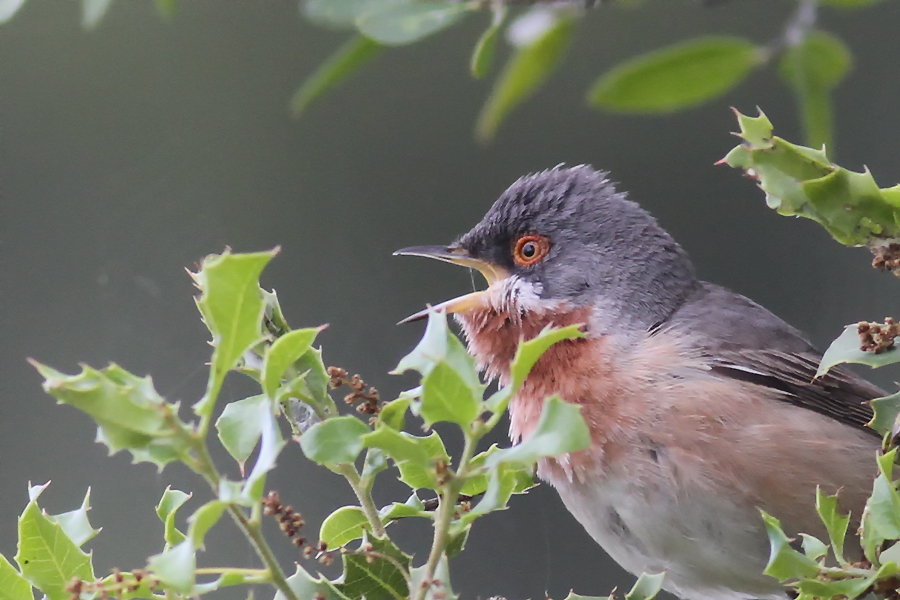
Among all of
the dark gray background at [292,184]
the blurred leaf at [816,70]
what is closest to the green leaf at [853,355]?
the blurred leaf at [816,70]

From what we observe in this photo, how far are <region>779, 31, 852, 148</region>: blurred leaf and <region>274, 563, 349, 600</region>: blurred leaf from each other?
45cm

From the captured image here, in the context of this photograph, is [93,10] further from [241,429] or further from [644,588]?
[644,588]

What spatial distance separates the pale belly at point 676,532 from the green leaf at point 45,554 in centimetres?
62

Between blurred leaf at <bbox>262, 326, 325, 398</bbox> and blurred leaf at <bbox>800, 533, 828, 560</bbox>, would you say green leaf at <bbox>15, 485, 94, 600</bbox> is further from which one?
blurred leaf at <bbox>800, 533, 828, 560</bbox>

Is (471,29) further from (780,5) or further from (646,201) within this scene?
(780,5)

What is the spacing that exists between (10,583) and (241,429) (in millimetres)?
274

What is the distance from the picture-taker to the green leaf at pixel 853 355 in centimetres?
59

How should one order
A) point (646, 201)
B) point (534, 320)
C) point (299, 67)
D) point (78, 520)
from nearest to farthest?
1. point (78, 520)
2. point (534, 320)
3. point (646, 201)
4. point (299, 67)

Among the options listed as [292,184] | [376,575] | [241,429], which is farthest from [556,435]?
[292,184]

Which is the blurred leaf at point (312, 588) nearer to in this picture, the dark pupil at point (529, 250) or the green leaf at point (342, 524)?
the green leaf at point (342, 524)

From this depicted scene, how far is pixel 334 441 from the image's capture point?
1.63 feet

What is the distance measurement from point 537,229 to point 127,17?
151cm

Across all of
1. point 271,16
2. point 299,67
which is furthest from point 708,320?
point 271,16

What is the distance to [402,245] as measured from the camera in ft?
6.84
